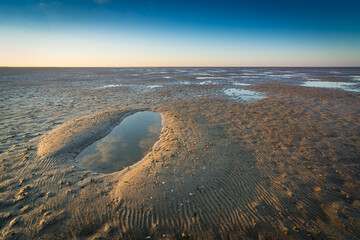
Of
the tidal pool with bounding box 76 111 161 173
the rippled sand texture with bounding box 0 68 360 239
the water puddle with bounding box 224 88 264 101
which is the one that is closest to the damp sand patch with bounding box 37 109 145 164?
the rippled sand texture with bounding box 0 68 360 239

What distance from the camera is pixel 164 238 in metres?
3.55

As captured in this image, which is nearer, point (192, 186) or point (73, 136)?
point (192, 186)

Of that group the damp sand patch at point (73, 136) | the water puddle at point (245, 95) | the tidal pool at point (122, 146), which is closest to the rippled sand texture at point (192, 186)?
the damp sand patch at point (73, 136)

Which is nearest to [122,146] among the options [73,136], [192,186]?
[73,136]

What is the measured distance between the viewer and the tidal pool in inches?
246

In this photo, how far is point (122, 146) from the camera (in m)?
7.67

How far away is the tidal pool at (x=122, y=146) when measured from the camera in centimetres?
626

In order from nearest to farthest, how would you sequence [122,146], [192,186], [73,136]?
[192,186] < [122,146] < [73,136]

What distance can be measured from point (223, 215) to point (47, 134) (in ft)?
31.3

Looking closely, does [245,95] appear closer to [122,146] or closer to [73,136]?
[122,146]

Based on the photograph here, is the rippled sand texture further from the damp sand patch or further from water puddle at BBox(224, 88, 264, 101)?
water puddle at BBox(224, 88, 264, 101)

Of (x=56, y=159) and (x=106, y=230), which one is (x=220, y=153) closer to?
(x=106, y=230)

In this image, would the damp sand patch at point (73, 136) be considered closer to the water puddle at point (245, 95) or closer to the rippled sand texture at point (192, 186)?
the rippled sand texture at point (192, 186)

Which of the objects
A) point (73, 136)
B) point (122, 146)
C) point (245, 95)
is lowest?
point (122, 146)
